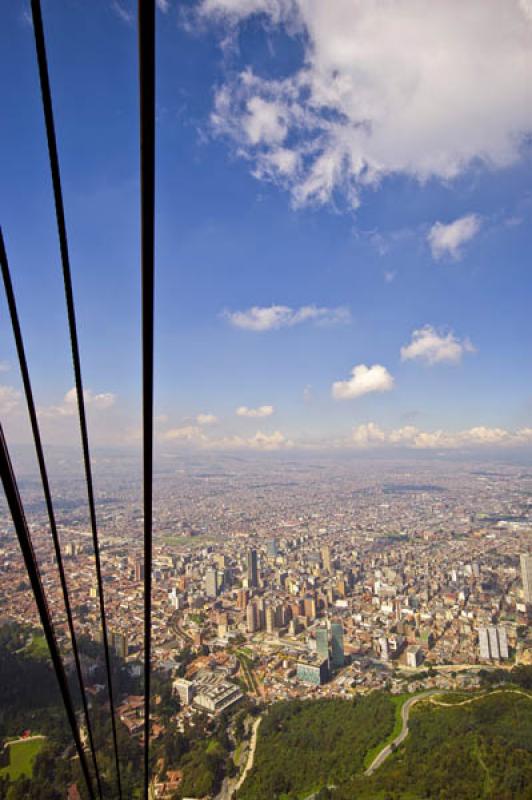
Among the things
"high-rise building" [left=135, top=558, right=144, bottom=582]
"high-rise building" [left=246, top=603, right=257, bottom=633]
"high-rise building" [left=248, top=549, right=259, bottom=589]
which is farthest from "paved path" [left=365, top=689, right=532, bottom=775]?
"high-rise building" [left=135, top=558, right=144, bottom=582]

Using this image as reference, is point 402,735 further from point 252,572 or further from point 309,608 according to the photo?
point 252,572

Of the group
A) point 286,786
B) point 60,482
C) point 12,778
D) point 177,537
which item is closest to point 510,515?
point 177,537

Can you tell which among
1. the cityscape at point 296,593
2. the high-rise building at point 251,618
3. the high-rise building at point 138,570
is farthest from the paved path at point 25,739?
the high-rise building at point 138,570

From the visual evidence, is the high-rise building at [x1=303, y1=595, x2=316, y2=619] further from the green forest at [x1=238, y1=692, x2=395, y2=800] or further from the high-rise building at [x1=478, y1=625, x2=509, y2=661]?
the high-rise building at [x1=478, y1=625, x2=509, y2=661]

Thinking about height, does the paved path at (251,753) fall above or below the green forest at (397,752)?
below

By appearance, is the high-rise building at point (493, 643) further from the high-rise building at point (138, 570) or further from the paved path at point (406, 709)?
the high-rise building at point (138, 570)

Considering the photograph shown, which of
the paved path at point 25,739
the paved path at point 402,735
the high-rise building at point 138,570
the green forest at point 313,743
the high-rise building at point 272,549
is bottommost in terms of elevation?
the paved path at point 402,735

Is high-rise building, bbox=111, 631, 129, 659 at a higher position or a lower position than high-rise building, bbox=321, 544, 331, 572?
higher
